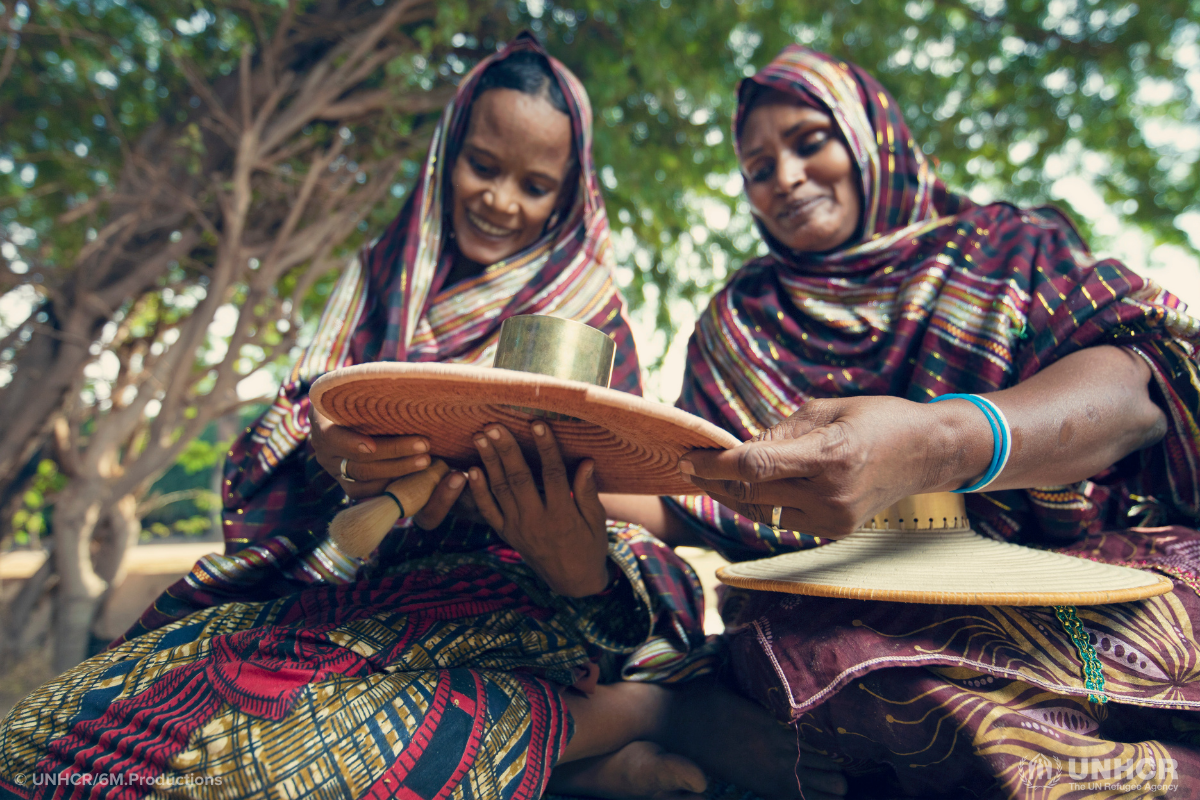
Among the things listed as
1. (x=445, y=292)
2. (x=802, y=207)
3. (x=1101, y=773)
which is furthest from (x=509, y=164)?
(x=1101, y=773)

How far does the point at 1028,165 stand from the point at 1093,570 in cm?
538

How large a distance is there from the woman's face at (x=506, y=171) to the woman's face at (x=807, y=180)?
0.62 m

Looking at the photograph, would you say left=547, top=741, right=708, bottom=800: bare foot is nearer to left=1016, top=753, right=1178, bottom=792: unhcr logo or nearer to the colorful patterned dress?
the colorful patterned dress

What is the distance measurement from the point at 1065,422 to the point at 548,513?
982mm

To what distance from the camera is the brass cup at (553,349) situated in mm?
1136

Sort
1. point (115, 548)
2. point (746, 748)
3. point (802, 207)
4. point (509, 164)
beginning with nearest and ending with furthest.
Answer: point (746, 748), point (802, 207), point (509, 164), point (115, 548)

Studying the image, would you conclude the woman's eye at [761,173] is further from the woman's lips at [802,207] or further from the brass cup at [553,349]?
the brass cup at [553,349]

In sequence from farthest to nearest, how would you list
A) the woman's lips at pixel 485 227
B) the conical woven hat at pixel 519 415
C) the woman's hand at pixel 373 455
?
the woman's lips at pixel 485 227
the woman's hand at pixel 373 455
the conical woven hat at pixel 519 415

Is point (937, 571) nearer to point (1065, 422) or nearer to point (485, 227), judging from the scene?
point (1065, 422)

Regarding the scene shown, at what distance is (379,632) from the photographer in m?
1.39

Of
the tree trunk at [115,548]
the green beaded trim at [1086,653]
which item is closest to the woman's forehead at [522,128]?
the green beaded trim at [1086,653]

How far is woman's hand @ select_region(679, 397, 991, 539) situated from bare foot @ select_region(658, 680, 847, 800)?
58cm

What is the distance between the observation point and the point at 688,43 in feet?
13.1

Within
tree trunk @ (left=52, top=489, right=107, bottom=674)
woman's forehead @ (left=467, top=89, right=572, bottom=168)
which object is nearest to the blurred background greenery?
tree trunk @ (left=52, top=489, right=107, bottom=674)
